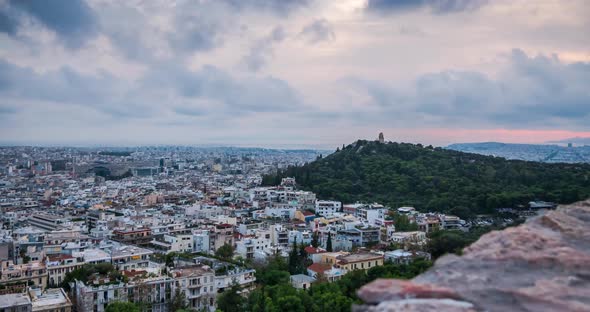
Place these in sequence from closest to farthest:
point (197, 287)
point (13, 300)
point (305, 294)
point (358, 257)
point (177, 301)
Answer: point (305, 294), point (13, 300), point (177, 301), point (197, 287), point (358, 257)

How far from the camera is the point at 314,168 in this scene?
51562 mm

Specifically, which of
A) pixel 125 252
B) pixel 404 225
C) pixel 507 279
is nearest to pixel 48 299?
pixel 125 252

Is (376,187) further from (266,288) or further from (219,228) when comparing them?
(266,288)

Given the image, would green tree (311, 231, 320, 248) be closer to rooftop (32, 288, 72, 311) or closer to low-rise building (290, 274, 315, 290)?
low-rise building (290, 274, 315, 290)

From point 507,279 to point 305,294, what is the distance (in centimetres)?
1180

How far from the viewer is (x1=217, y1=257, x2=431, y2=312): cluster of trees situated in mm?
14062

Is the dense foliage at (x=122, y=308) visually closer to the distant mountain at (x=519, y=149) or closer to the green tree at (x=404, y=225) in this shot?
the green tree at (x=404, y=225)

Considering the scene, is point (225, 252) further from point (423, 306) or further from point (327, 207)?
point (423, 306)

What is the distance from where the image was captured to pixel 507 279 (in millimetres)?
3484

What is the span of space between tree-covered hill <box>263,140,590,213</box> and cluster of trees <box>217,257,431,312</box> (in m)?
18.0

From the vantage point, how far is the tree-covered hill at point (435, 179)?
3416cm

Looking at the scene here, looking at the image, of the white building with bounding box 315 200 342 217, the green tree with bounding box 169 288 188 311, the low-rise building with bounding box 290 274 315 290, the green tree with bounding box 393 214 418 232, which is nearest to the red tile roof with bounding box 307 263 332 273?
the low-rise building with bounding box 290 274 315 290

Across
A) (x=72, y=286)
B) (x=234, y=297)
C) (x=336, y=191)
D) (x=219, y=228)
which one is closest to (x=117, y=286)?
(x=72, y=286)

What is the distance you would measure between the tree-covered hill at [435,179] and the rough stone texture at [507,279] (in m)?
30.0
